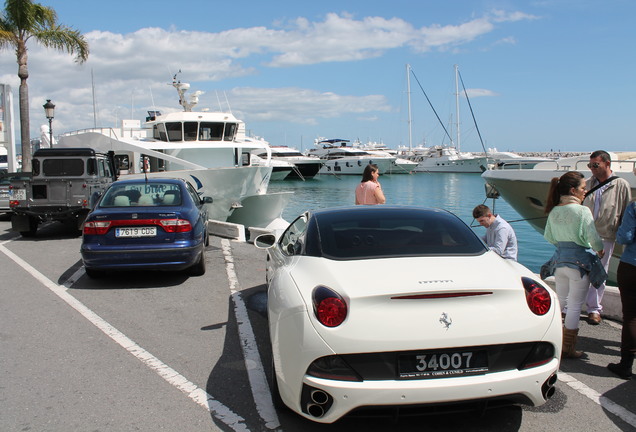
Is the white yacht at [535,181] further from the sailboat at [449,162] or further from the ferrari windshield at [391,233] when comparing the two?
the sailboat at [449,162]

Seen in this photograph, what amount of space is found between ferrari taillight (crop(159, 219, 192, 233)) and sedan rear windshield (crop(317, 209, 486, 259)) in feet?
11.8

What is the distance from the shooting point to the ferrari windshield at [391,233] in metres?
3.80

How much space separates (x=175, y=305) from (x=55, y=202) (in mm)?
7582

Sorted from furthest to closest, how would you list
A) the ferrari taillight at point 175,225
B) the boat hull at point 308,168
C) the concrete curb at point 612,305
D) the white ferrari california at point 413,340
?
the boat hull at point 308,168
the ferrari taillight at point 175,225
the concrete curb at point 612,305
the white ferrari california at point 413,340

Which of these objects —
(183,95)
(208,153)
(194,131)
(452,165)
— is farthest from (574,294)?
(452,165)

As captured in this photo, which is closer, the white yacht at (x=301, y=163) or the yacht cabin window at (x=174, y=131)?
the yacht cabin window at (x=174, y=131)

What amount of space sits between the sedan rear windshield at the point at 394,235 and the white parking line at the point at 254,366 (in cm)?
111

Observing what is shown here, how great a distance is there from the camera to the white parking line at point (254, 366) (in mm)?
3664

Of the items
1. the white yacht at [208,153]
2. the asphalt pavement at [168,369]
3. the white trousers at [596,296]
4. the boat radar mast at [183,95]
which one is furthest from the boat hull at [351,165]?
the white trousers at [596,296]

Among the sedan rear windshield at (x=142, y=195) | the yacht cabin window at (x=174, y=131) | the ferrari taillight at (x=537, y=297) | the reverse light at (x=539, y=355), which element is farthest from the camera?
the yacht cabin window at (x=174, y=131)

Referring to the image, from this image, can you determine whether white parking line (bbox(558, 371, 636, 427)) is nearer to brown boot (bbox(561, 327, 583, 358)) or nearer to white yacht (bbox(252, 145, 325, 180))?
brown boot (bbox(561, 327, 583, 358))

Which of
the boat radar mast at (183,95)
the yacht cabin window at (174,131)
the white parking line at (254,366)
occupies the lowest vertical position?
the white parking line at (254,366)

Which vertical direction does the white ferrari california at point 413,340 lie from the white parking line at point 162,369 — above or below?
above

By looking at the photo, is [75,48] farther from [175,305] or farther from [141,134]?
[175,305]
